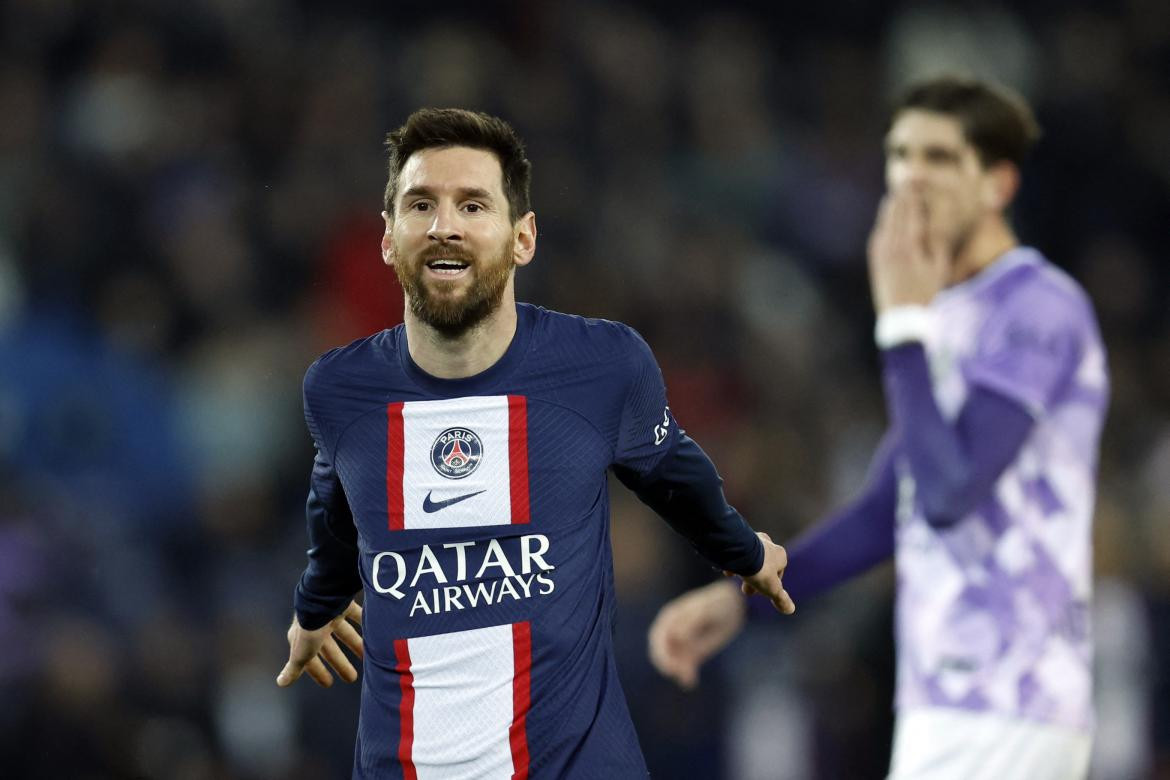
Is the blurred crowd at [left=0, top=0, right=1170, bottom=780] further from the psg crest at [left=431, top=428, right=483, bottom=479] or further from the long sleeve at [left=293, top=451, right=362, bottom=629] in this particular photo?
the psg crest at [left=431, top=428, right=483, bottom=479]

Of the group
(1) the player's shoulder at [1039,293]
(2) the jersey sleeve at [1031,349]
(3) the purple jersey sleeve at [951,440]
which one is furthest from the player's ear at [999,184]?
(3) the purple jersey sleeve at [951,440]

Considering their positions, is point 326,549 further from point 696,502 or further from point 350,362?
point 696,502

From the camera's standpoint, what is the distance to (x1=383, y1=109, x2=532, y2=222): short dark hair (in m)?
3.21

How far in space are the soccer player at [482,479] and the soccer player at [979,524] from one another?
1174mm

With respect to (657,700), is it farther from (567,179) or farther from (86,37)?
(86,37)

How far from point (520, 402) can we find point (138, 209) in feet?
19.5

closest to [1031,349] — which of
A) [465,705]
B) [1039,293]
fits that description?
[1039,293]

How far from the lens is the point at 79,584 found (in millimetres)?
7363

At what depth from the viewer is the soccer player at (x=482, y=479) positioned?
3.12m

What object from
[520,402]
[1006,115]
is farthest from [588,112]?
[520,402]

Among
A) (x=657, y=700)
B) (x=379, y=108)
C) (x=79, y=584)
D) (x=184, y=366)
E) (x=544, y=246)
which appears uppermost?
(x=379, y=108)

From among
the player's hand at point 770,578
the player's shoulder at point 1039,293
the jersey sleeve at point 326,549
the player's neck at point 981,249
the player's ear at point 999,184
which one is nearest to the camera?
the jersey sleeve at point 326,549

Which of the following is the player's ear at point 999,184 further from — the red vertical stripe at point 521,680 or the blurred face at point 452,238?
the red vertical stripe at point 521,680

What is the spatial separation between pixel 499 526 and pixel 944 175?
7.20 ft
